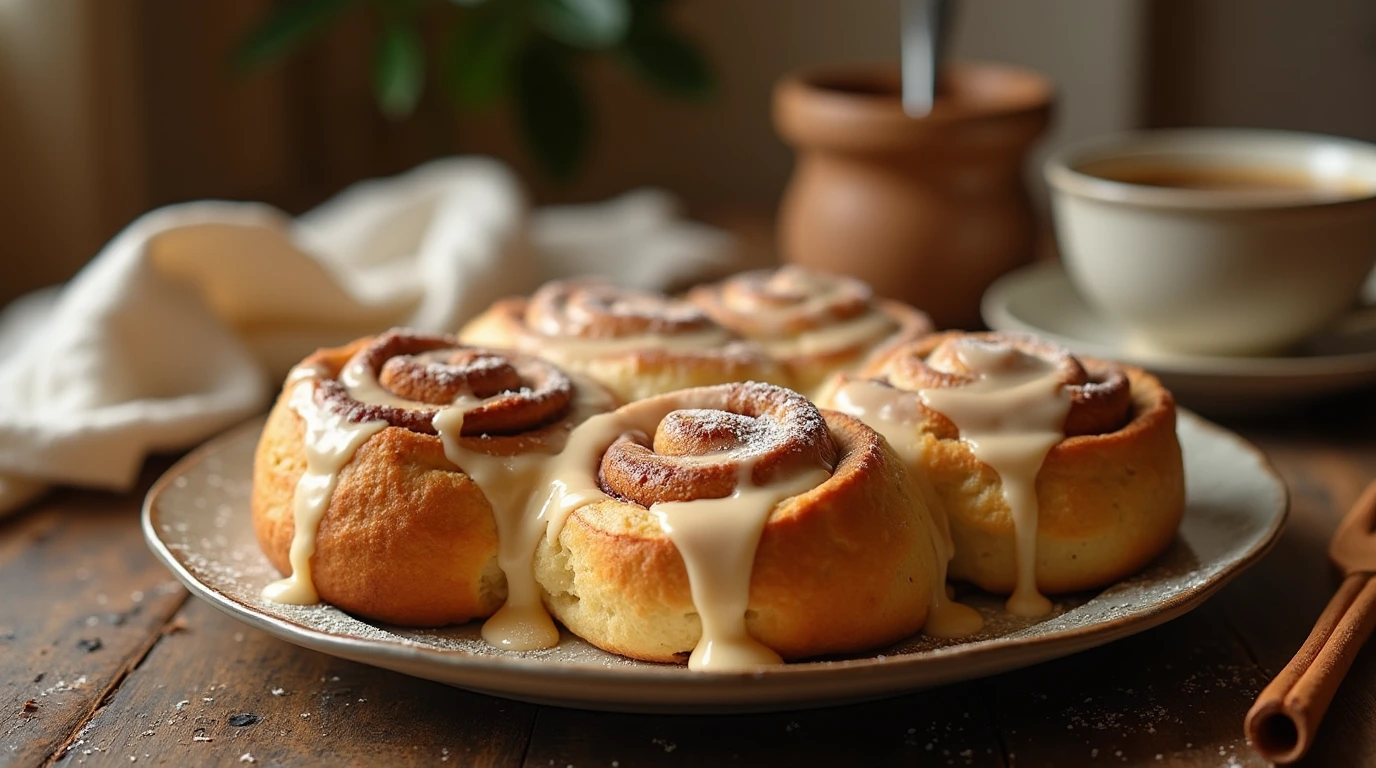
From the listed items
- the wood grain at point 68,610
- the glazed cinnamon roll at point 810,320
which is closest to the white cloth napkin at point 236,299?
the wood grain at point 68,610

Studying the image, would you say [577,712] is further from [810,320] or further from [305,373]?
[810,320]

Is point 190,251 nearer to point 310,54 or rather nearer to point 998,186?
point 998,186

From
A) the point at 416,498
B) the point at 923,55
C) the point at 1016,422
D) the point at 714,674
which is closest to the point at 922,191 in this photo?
the point at 923,55

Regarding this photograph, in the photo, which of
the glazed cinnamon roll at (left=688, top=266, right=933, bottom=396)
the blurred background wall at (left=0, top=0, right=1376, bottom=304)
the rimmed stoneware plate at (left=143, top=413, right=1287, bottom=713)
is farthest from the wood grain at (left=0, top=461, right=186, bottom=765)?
the blurred background wall at (left=0, top=0, right=1376, bottom=304)

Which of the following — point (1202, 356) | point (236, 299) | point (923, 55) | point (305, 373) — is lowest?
point (1202, 356)

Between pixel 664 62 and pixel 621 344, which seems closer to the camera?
pixel 621 344

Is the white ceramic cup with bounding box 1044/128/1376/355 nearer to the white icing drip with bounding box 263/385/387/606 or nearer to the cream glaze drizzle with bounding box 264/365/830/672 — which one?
the cream glaze drizzle with bounding box 264/365/830/672
